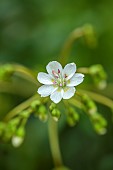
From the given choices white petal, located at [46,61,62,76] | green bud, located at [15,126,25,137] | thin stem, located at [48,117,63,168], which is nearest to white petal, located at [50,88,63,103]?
white petal, located at [46,61,62,76]

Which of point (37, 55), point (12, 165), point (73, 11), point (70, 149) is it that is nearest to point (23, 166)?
point (12, 165)

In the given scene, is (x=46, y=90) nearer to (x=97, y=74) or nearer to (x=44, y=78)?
(x=44, y=78)

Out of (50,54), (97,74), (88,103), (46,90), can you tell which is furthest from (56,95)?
(50,54)

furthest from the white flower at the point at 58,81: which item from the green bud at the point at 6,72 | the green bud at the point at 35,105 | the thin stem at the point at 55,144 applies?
the thin stem at the point at 55,144

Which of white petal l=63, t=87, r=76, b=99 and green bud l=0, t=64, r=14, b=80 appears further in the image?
green bud l=0, t=64, r=14, b=80

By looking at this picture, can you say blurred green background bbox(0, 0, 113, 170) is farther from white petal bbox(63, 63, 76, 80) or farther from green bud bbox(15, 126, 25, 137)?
white petal bbox(63, 63, 76, 80)

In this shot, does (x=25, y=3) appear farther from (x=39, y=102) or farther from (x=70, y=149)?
(x=39, y=102)

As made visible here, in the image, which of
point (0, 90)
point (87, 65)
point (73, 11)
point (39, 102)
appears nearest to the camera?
point (39, 102)
